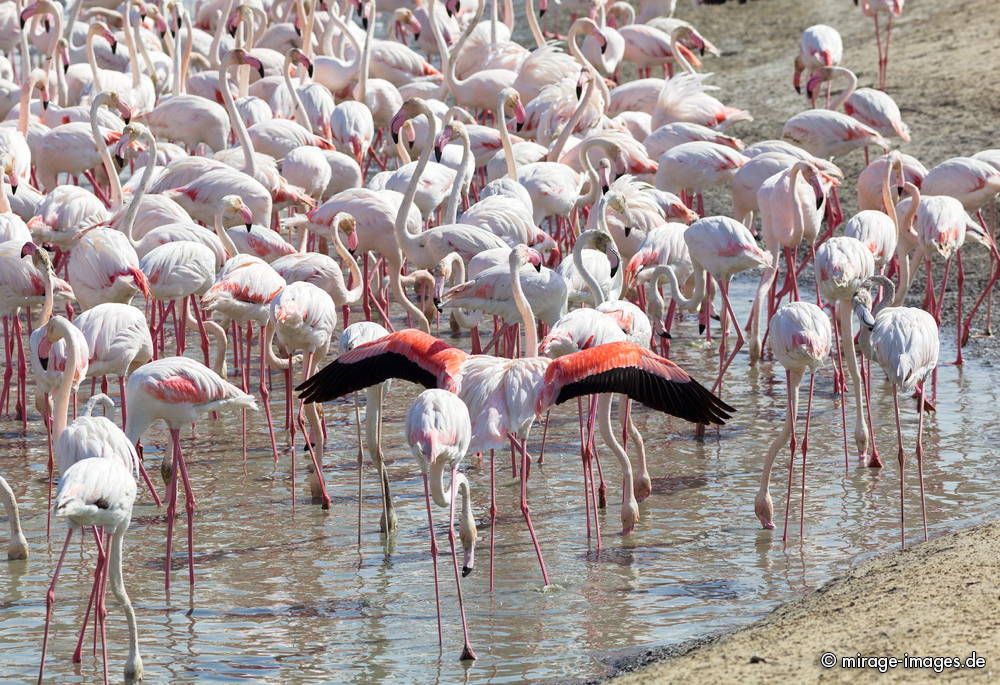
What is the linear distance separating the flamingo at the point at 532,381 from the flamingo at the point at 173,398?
0.46 metres

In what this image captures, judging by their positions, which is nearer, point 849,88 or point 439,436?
point 439,436

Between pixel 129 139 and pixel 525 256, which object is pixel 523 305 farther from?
pixel 129 139

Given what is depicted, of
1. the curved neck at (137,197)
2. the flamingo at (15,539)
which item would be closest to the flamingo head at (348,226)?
the curved neck at (137,197)

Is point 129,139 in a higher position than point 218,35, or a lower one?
lower

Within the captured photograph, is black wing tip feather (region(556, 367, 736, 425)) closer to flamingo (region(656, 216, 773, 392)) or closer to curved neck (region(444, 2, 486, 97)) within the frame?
flamingo (region(656, 216, 773, 392))

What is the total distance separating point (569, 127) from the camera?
1023 centimetres

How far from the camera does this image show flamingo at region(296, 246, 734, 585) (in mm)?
5547

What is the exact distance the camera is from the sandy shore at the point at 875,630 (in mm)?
4156

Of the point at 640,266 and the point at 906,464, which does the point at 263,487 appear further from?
the point at 906,464

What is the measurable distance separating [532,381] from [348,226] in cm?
278

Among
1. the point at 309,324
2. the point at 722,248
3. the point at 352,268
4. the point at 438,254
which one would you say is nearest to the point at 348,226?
the point at 352,268

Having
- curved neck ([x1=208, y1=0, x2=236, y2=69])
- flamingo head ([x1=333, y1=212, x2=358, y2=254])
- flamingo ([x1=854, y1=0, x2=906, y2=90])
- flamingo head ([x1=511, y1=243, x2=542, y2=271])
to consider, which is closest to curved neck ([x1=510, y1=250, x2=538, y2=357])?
flamingo head ([x1=511, y1=243, x2=542, y2=271])

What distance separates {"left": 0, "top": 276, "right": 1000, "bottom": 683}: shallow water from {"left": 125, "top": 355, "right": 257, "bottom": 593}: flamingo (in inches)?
12.0

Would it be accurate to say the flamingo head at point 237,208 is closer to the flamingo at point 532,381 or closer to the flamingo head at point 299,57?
the flamingo at point 532,381
